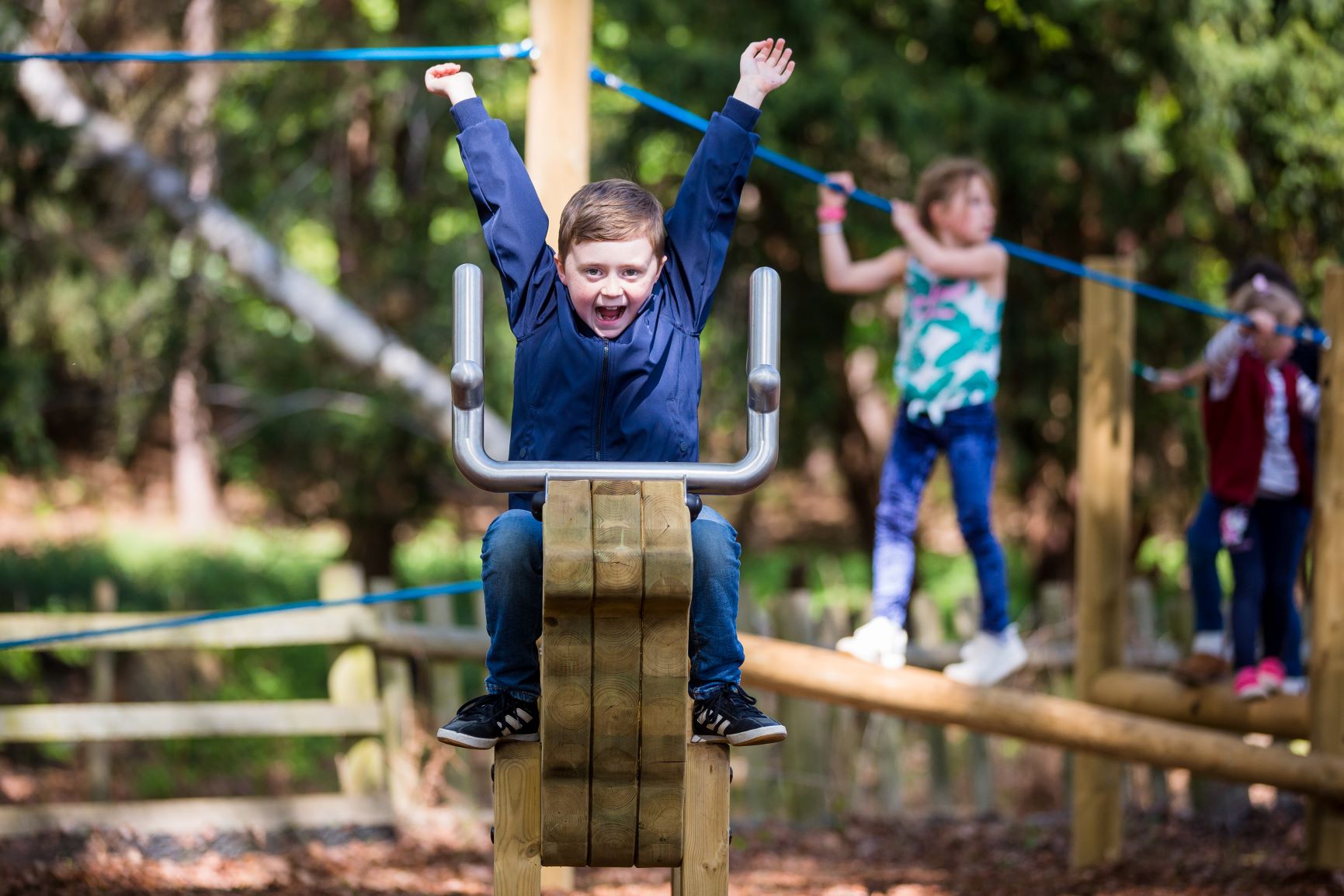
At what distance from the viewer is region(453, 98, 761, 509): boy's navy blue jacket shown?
9.30ft

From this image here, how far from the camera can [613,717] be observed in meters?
2.59

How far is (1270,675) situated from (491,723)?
3209 millimetres

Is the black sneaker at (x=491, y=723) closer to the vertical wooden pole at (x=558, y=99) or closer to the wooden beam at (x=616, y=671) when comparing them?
the wooden beam at (x=616, y=671)

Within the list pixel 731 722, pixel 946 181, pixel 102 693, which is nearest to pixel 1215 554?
pixel 946 181

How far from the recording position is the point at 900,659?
447cm

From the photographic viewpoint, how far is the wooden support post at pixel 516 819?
2766 millimetres

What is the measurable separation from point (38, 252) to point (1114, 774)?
6061 mm

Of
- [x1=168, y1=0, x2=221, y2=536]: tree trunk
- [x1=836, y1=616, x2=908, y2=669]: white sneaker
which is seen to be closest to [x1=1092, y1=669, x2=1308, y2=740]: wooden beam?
[x1=836, y1=616, x2=908, y2=669]: white sneaker

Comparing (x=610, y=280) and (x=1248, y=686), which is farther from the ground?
(x=610, y=280)

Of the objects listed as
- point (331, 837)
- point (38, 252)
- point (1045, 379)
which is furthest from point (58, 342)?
point (1045, 379)

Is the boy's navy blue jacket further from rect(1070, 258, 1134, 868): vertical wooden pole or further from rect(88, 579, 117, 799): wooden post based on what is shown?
rect(88, 579, 117, 799): wooden post

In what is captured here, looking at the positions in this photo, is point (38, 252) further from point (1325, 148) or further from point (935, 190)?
point (1325, 148)

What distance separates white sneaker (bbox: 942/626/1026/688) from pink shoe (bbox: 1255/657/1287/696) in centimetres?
92

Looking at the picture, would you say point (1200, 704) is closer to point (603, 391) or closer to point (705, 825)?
point (705, 825)
